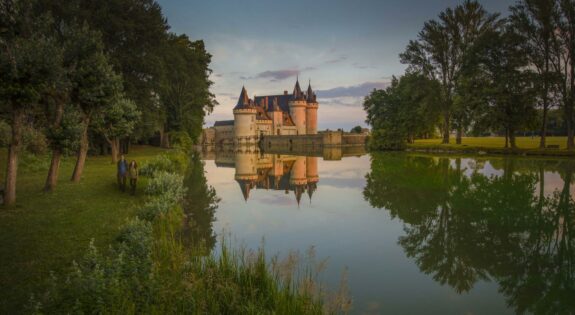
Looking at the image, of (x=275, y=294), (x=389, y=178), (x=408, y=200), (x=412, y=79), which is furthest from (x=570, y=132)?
(x=275, y=294)

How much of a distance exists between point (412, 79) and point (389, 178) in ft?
87.4

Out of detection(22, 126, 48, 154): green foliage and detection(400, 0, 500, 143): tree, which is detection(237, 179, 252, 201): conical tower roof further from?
detection(400, 0, 500, 143): tree

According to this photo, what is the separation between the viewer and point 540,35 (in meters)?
32.7

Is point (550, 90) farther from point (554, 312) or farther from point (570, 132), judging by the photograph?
point (554, 312)

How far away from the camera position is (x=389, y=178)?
20.5m

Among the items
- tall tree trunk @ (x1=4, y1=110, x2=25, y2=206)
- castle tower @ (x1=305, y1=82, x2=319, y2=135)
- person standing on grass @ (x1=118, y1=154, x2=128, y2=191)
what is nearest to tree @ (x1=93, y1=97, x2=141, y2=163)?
person standing on grass @ (x1=118, y1=154, x2=128, y2=191)

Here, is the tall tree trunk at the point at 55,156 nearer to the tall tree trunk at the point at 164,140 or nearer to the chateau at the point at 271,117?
the tall tree trunk at the point at 164,140

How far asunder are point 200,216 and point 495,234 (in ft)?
27.5

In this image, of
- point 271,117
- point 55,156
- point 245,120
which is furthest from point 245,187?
point 271,117

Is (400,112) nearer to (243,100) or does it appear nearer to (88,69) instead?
(243,100)

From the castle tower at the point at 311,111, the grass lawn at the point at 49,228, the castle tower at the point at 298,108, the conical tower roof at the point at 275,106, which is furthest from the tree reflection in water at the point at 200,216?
the castle tower at the point at 311,111

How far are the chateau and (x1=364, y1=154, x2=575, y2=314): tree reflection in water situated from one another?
200 ft

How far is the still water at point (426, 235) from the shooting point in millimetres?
6093

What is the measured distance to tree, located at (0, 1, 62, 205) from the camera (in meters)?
8.96
